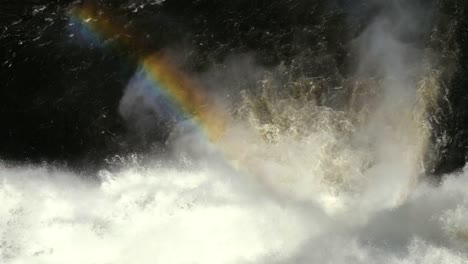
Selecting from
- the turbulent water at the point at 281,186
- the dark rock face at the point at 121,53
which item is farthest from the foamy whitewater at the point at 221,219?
the dark rock face at the point at 121,53

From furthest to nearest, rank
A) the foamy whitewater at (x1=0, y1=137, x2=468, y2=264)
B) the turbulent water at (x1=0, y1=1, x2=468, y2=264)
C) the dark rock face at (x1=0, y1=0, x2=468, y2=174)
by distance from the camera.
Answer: the dark rock face at (x1=0, y1=0, x2=468, y2=174)
the turbulent water at (x1=0, y1=1, x2=468, y2=264)
the foamy whitewater at (x1=0, y1=137, x2=468, y2=264)

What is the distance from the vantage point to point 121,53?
15.2 meters

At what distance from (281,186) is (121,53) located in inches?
268

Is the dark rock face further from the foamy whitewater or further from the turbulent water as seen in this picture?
the foamy whitewater

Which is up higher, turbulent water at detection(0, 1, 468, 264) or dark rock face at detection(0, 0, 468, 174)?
dark rock face at detection(0, 0, 468, 174)

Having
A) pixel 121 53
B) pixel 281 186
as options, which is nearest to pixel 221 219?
pixel 281 186

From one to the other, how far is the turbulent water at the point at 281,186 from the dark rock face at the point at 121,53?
47 cm

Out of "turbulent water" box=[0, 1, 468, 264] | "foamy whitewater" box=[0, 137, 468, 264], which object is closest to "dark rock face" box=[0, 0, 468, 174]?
"turbulent water" box=[0, 1, 468, 264]

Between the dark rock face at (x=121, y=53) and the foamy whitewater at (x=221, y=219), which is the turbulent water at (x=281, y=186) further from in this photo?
the dark rock face at (x=121, y=53)

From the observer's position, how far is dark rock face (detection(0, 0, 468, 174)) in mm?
13391

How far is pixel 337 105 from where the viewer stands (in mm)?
12469

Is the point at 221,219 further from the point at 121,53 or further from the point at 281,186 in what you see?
the point at 121,53

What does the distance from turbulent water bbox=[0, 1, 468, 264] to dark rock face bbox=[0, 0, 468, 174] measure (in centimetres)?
47

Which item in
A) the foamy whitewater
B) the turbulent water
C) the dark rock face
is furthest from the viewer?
the dark rock face
